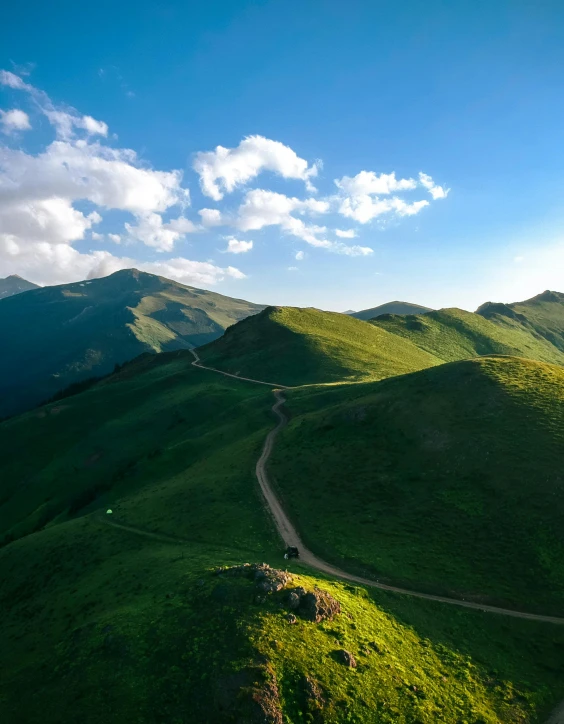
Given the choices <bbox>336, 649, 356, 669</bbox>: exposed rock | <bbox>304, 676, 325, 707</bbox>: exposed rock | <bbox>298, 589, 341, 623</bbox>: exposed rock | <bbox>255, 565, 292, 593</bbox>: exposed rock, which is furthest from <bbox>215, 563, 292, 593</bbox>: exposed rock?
<bbox>304, 676, 325, 707</bbox>: exposed rock

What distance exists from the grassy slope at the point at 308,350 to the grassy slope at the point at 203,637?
66.5 m

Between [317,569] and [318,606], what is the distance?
10.0 meters

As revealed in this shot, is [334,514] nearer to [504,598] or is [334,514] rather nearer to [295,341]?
[504,598]

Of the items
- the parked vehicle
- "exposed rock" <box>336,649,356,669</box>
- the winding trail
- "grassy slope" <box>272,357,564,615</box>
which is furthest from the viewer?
the parked vehicle

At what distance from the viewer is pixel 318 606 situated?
30.7 m

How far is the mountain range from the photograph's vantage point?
25.8m

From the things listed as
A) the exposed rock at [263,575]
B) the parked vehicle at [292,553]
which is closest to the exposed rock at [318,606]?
the exposed rock at [263,575]

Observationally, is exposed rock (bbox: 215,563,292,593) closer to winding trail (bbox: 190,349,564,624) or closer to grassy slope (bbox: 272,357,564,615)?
winding trail (bbox: 190,349,564,624)

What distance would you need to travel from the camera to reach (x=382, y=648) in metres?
29.4

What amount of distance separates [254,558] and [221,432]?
47.3m

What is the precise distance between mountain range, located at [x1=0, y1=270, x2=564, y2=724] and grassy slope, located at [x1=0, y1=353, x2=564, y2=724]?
15 cm

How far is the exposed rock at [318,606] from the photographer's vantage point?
30.1m

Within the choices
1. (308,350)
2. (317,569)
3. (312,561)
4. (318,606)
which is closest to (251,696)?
(318,606)

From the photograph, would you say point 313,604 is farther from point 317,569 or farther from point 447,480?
point 447,480
